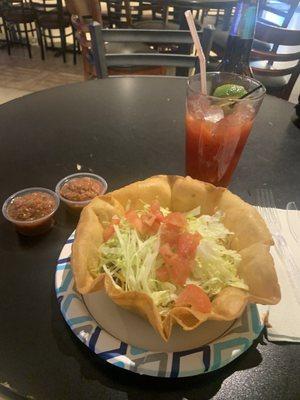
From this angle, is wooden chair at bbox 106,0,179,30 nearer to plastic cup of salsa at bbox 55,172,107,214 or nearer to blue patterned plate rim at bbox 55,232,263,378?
plastic cup of salsa at bbox 55,172,107,214

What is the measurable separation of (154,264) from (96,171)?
0.44 meters

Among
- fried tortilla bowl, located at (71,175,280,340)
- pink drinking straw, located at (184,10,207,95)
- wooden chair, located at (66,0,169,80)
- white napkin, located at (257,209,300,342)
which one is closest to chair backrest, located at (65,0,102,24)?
wooden chair, located at (66,0,169,80)

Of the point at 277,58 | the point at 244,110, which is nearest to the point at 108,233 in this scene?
the point at 244,110

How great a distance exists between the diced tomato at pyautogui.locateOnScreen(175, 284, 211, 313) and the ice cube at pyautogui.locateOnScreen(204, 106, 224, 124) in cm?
43

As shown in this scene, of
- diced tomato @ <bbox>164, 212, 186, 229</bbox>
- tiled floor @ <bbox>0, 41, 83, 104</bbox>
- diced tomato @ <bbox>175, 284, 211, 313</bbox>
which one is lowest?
tiled floor @ <bbox>0, 41, 83, 104</bbox>

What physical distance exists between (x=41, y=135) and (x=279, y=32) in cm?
168

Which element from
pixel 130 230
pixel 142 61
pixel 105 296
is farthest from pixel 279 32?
pixel 105 296

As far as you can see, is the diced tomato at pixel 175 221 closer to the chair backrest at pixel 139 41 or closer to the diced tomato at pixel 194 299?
the diced tomato at pixel 194 299

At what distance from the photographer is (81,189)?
2.89 feet

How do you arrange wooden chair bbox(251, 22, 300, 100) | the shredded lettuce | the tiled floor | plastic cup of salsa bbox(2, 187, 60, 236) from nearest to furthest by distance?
the shredded lettuce
plastic cup of salsa bbox(2, 187, 60, 236)
wooden chair bbox(251, 22, 300, 100)
the tiled floor

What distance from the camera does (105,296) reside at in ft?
2.04

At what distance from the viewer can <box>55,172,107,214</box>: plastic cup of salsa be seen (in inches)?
33.1

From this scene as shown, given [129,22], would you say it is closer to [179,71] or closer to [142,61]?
[179,71]

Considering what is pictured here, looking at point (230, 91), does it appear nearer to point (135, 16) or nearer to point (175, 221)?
point (175, 221)
